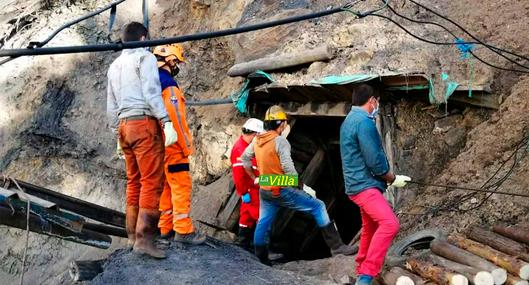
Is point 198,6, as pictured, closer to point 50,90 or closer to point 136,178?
point 50,90

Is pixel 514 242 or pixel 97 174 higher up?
pixel 514 242

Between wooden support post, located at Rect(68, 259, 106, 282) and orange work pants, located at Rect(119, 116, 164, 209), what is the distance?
2.57ft

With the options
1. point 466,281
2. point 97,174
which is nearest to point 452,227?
point 466,281

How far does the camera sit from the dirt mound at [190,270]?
6.26 meters

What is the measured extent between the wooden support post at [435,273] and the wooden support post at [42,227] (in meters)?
3.10

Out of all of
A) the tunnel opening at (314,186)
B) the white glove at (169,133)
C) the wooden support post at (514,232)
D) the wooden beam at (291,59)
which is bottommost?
the tunnel opening at (314,186)

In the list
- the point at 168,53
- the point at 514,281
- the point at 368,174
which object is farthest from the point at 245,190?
the point at 514,281

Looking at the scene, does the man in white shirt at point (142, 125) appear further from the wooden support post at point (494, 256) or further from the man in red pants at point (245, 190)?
the wooden support post at point (494, 256)

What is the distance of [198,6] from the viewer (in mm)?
12820

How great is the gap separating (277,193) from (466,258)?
7.56ft

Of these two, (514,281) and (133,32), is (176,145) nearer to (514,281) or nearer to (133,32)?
(133,32)

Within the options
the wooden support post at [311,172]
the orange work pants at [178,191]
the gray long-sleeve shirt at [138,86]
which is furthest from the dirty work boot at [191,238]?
the wooden support post at [311,172]

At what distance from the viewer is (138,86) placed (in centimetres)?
632

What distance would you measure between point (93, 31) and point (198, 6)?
6.95ft
